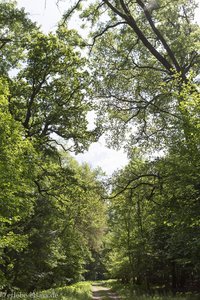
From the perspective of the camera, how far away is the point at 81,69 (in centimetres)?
1842

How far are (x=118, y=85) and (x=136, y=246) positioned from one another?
44.4 ft

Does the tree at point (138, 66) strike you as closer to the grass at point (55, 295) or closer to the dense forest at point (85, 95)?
the dense forest at point (85, 95)

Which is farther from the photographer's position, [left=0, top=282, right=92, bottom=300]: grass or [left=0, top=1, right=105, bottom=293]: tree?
[left=0, top=1, right=105, bottom=293]: tree

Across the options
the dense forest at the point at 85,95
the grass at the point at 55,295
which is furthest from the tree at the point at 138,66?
the grass at the point at 55,295

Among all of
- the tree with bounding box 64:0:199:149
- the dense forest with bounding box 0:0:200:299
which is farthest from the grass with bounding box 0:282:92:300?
the tree with bounding box 64:0:199:149

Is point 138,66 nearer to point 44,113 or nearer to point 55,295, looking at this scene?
point 44,113

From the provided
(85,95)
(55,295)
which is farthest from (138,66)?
(55,295)

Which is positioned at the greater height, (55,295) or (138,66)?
(138,66)

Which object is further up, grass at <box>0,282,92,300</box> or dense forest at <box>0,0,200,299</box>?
dense forest at <box>0,0,200,299</box>

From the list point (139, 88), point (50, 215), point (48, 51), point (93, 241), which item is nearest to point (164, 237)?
point (50, 215)

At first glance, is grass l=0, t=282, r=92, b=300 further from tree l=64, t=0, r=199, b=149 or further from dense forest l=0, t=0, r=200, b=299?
tree l=64, t=0, r=199, b=149

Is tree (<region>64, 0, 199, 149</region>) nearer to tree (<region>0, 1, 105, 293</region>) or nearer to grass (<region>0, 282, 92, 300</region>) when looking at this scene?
tree (<region>0, 1, 105, 293</region>)

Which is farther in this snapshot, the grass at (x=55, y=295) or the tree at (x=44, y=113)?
the tree at (x=44, y=113)

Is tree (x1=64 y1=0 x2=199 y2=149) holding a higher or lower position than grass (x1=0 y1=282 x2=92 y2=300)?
higher
